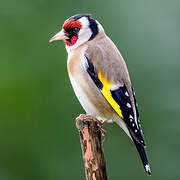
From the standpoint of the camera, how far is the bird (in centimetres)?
480

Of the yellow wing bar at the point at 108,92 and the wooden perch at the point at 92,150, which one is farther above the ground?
the yellow wing bar at the point at 108,92

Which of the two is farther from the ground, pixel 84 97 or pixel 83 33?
pixel 83 33

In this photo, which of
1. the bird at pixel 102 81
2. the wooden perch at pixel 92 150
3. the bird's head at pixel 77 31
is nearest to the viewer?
the wooden perch at pixel 92 150

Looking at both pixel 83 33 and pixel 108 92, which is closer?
pixel 108 92

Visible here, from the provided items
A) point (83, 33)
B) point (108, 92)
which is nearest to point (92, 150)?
point (108, 92)

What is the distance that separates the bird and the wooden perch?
242 millimetres

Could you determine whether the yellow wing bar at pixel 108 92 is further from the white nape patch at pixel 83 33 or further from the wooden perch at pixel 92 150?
the white nape patch at pixel 83 33

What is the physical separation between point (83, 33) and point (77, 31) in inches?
2.4

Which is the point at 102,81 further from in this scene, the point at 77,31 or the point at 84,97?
the point at 77,31

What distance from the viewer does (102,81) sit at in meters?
4.85

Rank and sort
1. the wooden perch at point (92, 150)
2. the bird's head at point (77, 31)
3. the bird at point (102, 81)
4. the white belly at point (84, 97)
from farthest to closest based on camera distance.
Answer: the bird's head at point (77, 31), the white belly at point (84, 97), the bird at point (102, 81), the wooden perch at point (92, 150)

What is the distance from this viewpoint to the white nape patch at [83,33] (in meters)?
5.15

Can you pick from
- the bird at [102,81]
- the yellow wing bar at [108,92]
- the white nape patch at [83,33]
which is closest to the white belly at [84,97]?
the bird at [102,81]

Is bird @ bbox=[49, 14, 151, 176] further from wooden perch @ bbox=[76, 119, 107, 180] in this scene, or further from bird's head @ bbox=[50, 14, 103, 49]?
wooden perch @ bbox=[76, 119, 107, 180]
